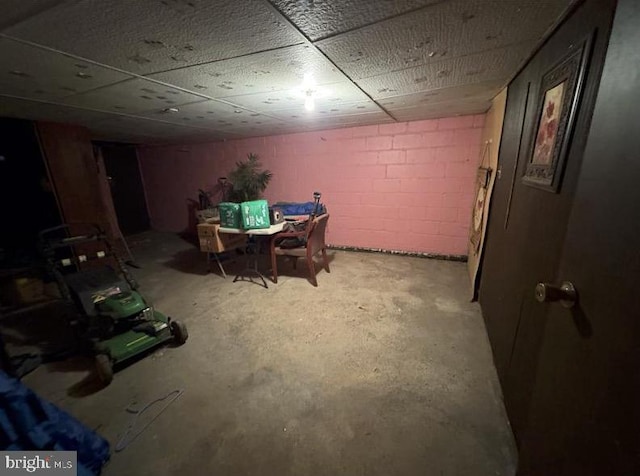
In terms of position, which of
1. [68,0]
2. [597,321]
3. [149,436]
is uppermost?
[68,0]

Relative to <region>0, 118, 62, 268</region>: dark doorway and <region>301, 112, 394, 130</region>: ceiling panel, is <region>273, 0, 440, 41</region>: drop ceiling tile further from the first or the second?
<region>0, 118, 62, 268</region>: dark doorway

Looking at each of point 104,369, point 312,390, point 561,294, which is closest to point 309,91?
point 561,294

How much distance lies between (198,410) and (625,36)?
7.70 feet

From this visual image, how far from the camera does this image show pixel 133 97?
213 centimetres

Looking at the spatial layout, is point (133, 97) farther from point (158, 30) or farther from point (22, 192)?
point (22, 192)

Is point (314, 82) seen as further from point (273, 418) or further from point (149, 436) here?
point (149, 436)

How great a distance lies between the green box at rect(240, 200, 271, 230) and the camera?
301 cm

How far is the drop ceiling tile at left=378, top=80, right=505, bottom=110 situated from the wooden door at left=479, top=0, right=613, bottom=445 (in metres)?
0.19

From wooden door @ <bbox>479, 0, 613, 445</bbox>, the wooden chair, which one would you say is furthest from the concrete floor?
the wooden chair

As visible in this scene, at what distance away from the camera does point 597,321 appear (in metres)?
0.61

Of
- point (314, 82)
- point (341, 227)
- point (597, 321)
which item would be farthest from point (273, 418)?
point (341, 227)

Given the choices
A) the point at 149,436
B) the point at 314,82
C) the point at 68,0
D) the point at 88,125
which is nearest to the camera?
the point at 68,0

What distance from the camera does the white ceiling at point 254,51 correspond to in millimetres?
1001

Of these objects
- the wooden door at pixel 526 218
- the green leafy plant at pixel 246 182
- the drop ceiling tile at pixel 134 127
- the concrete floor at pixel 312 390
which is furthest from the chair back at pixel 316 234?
the drop ceiling tile at pixel 134 127
